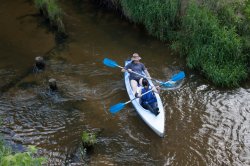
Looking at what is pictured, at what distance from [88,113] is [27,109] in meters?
1.81

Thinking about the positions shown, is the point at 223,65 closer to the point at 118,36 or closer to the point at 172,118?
the point at 172,118

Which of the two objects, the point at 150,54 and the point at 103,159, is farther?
the point at 150,54

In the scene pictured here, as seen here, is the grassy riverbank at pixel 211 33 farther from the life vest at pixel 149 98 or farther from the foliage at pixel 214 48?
the life vest at pixel 149 98

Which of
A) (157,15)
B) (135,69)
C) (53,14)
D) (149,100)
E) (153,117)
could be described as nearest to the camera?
(153,117)

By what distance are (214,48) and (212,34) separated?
1.55ft

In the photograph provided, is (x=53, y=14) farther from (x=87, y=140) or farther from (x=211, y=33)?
(x=87, y=140)

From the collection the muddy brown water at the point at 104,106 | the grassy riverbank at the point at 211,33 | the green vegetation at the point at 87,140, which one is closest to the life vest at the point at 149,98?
the muddy brown water at the point at 104,106

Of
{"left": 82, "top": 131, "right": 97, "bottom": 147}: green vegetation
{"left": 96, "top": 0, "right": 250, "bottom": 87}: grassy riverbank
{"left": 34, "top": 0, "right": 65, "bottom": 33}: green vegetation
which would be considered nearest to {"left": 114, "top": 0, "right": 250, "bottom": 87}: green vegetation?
{"left": 96, "top": 0, "right": 250, "bottom": 87}: grassy riverbank

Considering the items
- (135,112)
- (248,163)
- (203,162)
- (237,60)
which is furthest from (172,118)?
(237,60)

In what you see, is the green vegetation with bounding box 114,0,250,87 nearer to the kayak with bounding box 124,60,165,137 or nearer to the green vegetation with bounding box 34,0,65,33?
the kayak with bounding box 124,60,165,137

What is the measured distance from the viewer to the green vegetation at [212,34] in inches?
445

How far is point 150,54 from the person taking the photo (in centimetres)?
1289

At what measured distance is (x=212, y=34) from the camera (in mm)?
11547

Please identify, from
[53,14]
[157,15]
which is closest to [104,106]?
[157,15]
